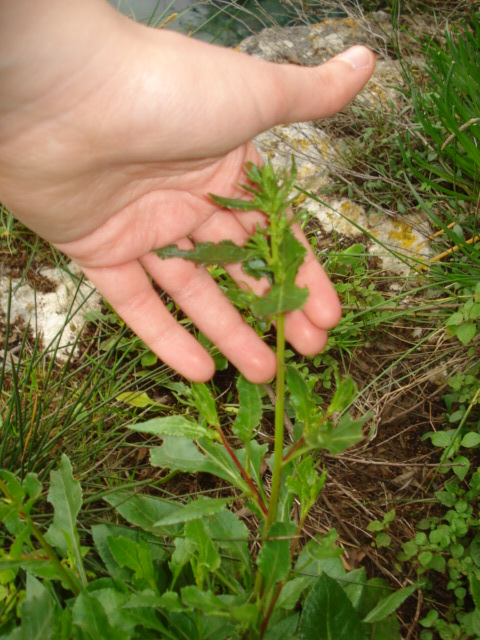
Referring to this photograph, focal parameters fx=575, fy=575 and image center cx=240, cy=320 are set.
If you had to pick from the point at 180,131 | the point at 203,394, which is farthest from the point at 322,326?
the point at 180,131

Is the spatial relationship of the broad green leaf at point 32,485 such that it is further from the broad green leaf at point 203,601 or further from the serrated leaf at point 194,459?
the broad green leaf at point 203,601

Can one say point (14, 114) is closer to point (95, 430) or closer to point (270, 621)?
point (95, 430)

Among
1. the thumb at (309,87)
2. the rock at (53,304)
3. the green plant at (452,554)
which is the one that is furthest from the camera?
the rock at (53,304)

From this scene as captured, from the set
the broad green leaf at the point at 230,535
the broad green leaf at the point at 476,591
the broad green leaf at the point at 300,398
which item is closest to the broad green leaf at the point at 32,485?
the broad green leaf at the point at 230,535

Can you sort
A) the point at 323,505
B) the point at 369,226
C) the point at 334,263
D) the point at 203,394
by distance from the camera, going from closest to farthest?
the point at 203,394, the point at 323,505, the point at 334,263, the point at 369,226

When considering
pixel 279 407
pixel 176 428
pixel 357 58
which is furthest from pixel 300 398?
pixel 357 58

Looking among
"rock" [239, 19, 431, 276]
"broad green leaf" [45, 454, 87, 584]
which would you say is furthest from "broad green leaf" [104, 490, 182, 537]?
"rock" [239, 19, 431, 276]

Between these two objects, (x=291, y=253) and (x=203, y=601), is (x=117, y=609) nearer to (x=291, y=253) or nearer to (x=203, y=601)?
(x=203, y=601)
